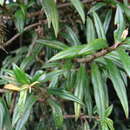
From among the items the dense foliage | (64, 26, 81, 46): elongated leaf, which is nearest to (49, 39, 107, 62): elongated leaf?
the dense foliage

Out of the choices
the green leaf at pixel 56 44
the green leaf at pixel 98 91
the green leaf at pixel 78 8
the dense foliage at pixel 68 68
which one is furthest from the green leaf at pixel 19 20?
the green leaf at pixel 98 91

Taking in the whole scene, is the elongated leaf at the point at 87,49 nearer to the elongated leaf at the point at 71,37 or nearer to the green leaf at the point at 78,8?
the green leaf at the point at 78,8

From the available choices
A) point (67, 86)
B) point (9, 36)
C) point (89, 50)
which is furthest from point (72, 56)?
point (9, 36)

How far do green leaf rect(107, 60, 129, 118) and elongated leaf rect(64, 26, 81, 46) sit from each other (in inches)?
12.4

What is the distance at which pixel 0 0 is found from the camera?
0.90 metres

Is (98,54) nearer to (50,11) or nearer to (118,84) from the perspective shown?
(118,84)

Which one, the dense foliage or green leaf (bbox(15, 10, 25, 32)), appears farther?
green leaf (bbox(15, 10, 25, 32))

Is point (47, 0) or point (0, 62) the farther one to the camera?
point (0, 62)

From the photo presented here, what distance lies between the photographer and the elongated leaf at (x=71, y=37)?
4.28 ft

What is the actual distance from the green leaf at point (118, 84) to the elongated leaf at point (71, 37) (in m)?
0.32

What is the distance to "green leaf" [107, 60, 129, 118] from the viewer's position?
981 mm

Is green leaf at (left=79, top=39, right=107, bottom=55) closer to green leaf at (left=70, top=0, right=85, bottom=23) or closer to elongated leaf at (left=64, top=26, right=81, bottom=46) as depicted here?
green leaf at (left=70, top=0, right=85, bottom=23)

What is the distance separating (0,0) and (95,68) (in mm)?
377

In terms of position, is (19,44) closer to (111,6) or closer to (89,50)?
(111,6)
